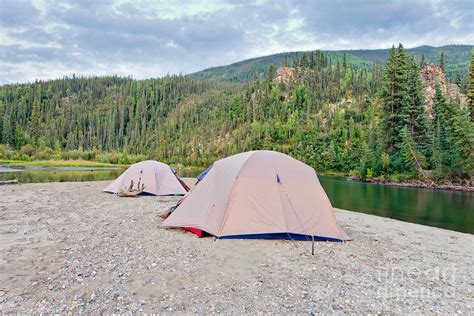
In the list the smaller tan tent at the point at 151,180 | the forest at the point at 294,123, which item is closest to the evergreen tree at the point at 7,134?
the forest at the point at 294,123

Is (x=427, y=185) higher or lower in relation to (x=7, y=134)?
lower

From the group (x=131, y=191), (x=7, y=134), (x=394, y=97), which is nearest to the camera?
(x=131, y=191)

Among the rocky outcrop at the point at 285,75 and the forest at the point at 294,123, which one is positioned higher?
the rocky outcrop at the point at 285,75

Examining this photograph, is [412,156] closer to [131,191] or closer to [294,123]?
[131,191]

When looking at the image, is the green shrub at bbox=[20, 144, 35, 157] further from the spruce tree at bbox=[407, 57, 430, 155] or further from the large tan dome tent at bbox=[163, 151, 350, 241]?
the large tan dome tent at bbox=[163, 151, 350, 241]

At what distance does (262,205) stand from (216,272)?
3.39m

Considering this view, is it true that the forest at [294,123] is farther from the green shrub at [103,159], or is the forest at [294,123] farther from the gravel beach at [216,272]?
the gravel beach at [216,272]

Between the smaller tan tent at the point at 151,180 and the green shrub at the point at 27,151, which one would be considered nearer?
the smaller tan tent at the point at 151,180

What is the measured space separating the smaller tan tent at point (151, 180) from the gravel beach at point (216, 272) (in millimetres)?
8729

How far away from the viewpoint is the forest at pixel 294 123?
47094mm

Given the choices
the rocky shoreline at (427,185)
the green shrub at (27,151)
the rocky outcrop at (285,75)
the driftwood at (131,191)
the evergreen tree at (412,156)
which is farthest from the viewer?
the rocky outcrop at (285,75)

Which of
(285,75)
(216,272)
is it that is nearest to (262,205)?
(216,272)

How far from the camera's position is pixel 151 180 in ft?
69.7

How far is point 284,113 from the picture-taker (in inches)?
4353
